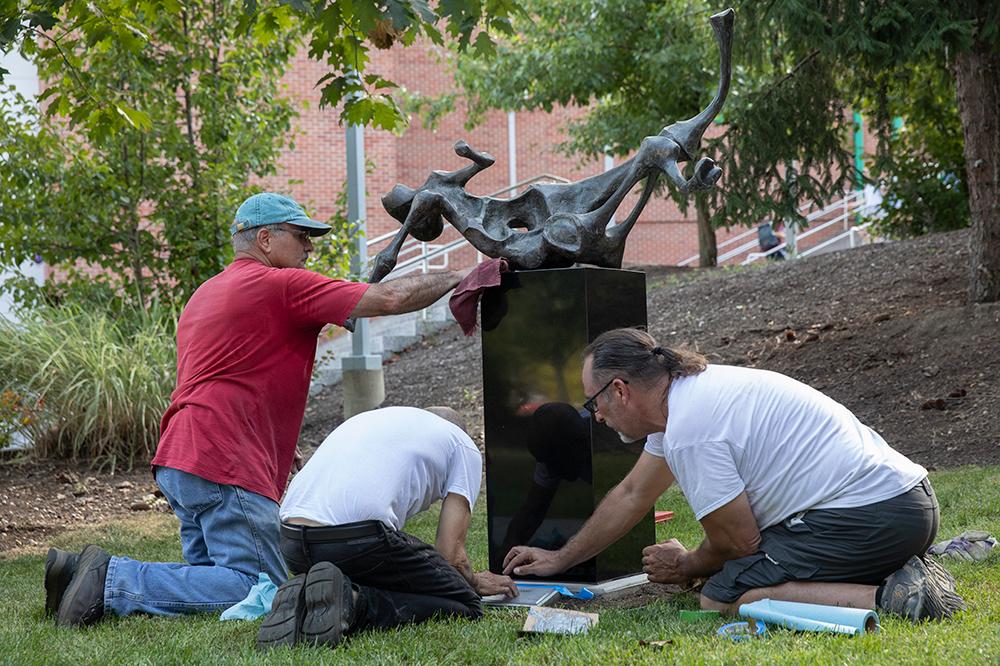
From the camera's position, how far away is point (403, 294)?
5094mm

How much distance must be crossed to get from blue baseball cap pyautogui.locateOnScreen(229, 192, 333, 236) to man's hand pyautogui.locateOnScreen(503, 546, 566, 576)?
1693 millimetres

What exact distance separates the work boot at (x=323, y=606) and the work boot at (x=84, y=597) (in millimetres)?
1183

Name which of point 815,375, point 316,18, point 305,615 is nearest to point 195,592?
point 305,615

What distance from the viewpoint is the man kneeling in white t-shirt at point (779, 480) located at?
4242 millimetres

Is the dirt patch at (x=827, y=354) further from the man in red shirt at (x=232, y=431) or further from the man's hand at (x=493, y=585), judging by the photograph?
the man's hand at (x=493, y=585)

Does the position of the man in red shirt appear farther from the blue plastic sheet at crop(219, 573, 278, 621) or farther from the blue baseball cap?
the blue baseball cap

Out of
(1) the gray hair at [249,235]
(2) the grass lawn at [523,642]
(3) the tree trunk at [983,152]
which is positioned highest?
(3) the tree trunk at [983,152]

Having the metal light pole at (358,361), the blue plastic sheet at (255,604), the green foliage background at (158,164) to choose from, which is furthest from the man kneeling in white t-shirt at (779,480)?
the metal light pole at (358,361)

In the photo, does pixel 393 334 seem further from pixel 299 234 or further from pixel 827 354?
pixel 299 234

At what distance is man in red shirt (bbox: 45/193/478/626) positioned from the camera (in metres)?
5.08

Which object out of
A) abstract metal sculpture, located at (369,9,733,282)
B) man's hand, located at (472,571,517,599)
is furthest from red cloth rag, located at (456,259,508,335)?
man's hand, located at (472,571,517,599)

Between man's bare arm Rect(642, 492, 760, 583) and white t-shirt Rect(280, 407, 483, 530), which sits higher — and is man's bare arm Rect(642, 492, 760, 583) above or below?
below

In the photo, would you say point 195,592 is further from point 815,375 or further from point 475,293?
point 815,375

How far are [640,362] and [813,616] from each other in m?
1.06
